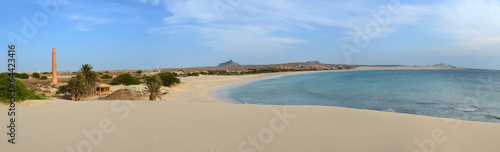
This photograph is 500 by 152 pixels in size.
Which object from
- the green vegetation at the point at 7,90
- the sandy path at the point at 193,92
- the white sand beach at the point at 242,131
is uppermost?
the green vegetation at the point at 7,90

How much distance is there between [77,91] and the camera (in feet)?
81.9

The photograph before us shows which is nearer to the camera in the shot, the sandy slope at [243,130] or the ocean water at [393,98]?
the sandy slope at [243,130]

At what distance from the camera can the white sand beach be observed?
25.0ft

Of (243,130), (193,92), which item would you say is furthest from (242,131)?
(193,92)

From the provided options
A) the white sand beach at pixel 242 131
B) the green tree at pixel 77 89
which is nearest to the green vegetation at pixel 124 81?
the green tree at pixel 77 89

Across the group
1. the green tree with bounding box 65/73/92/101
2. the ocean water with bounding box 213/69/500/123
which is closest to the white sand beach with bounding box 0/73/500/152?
the ocean water with bounding box 213/69/500/123

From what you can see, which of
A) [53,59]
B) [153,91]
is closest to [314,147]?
[153,91]

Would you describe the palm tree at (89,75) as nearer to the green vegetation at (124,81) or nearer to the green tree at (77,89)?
the green tree at (77,89)

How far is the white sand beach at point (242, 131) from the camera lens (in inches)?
300

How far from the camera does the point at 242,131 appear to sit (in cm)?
919

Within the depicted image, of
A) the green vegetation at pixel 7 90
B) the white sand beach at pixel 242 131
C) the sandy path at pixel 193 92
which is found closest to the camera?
the white sand beach at pixel 242 131

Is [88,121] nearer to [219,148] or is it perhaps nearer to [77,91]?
[219,148]

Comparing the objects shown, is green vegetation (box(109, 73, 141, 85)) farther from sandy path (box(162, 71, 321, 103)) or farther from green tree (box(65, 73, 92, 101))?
green tree (box(65, 73, 92, 101))

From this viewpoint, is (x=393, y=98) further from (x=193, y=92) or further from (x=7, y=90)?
(x=7, y=90)
